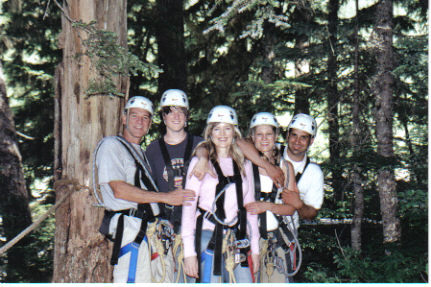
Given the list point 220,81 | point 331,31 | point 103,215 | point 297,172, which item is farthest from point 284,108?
point 103,215

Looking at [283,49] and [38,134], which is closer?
[283,49]

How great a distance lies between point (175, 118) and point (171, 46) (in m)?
5.38

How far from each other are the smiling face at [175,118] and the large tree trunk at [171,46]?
15.3 ft

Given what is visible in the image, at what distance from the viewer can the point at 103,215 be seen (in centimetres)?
440

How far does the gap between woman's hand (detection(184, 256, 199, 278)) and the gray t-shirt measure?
0.76m

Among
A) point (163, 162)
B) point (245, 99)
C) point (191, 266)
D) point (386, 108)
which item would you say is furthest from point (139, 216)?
point (245, 99)

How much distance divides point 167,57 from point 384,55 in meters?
4.47

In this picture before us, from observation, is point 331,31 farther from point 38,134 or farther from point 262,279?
point 38,134

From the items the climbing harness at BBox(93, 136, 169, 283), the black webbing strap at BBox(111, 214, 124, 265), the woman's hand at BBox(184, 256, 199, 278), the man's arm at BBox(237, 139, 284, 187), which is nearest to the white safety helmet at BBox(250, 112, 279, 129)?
the man's arm at BBox(237, 139, 284, 187)

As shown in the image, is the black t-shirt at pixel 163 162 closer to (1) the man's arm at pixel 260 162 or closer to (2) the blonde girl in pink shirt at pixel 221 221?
(2) the blonde girl in pink shirt at pixel 221 221

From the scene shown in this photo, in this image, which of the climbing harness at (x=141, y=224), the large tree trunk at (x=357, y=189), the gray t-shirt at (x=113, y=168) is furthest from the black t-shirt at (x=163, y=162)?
the large tree trunk at (x=357, y=189)

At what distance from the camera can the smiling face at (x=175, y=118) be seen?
4.25 metres

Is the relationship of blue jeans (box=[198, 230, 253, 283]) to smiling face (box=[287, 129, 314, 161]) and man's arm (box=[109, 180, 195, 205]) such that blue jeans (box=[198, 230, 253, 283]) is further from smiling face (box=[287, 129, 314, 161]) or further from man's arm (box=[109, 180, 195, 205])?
smiling face (box=[287, 129, 314, 161])

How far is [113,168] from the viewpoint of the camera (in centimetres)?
384
